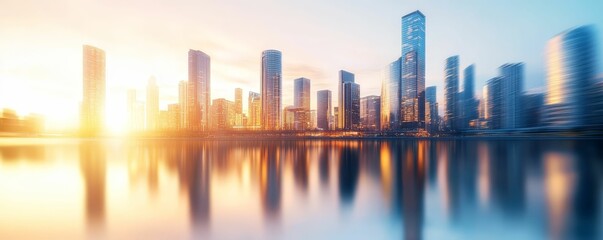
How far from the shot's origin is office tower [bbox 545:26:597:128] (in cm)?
11638

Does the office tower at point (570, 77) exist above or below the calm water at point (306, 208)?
above

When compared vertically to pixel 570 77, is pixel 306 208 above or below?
below

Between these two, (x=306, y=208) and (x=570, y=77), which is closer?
(x=306, y=208)

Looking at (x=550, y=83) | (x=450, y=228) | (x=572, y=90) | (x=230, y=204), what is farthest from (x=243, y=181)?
(x=550, y=83)

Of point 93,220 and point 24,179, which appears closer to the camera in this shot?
point 93,220

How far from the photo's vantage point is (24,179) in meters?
22.3

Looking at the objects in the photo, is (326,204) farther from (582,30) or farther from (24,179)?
(582,30)

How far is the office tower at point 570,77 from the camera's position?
11638 centimetres

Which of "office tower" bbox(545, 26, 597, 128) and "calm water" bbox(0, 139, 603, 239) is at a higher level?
"office tower" bbox(545, 26, 597, 128)

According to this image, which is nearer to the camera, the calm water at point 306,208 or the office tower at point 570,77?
the calm water at point 306,208

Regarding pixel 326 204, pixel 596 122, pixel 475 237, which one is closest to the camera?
pixel 475 237

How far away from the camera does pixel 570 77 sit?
124m

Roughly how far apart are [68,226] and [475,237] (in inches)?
656

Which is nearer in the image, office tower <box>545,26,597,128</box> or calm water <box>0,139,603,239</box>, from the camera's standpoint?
calm water <box>0,139,603,239</box>
